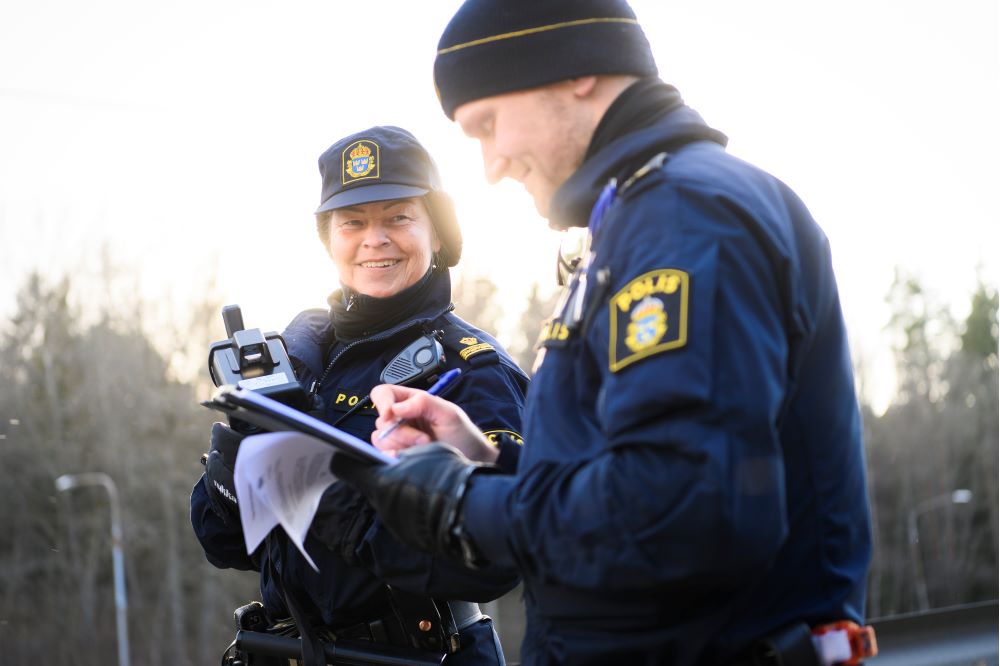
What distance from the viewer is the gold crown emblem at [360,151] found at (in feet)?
10.7

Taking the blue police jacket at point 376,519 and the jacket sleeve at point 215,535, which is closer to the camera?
the blue police jacket at point 376,519

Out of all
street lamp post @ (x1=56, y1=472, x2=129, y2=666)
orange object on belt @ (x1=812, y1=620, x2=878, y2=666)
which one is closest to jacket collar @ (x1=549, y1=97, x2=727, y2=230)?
orange object on belt @ (x1=812, y1=620, x2=878, y2=666)

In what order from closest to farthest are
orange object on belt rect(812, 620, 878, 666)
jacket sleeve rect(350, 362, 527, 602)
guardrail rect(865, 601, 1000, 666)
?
orange object on belt rect(812, 620, 878, 666) < jacket sleeve rect(350, 362, 527, 602) < guardrail rect(865, 601, 1000, 666)

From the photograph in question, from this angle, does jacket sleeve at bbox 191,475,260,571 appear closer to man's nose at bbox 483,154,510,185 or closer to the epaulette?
the epaulette

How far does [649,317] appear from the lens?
4.98ft

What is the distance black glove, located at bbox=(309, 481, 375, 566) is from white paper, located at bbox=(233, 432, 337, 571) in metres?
0.49

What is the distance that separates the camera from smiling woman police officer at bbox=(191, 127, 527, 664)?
8.88 feet

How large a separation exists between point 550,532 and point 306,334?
1896 millimetres

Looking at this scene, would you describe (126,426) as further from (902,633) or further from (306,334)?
(306,334)

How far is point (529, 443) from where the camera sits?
1709 mm

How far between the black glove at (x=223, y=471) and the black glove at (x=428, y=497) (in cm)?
114

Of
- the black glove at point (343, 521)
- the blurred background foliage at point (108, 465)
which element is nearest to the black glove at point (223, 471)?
the black glove at point (343, 521)

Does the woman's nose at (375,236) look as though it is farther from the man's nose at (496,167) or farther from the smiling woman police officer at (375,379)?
the man's nose at (496,167)

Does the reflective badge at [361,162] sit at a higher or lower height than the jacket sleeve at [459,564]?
higher
